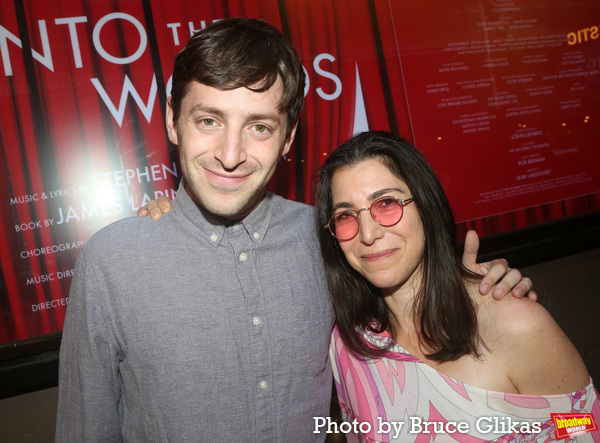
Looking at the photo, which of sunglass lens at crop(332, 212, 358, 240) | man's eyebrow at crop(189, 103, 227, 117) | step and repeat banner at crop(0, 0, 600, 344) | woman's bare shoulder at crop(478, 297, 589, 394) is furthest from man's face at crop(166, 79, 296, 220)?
woman's bare shoulder at crop(478, 297, 589, 394)

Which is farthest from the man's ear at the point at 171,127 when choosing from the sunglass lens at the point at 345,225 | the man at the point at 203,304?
the sunglass lens at the point at 345,225

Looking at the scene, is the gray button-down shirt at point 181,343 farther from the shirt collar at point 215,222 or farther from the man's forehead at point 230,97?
the man's forehead at point 230,97

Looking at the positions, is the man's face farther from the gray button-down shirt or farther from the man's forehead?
the gray button-down shirt

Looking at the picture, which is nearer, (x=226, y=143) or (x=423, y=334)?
(x=226, y=143)

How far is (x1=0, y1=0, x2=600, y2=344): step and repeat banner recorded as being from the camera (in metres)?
2.02

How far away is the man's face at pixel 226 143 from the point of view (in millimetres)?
1503

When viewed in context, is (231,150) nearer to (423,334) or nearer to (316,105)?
(423,334)

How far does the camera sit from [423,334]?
1.72 m

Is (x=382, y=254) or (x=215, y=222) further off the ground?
(x=215, y=222)

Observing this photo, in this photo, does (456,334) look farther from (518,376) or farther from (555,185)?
(555,185)

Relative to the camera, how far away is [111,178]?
217 cm

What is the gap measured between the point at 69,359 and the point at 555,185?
3.17 m

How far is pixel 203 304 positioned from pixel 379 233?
68cm

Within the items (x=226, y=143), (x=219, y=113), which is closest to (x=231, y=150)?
(x=226, y=143)
